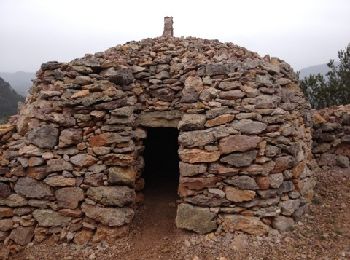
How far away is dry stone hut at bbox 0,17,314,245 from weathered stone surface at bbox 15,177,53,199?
0.7 inches

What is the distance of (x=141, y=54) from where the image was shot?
816 centimetres

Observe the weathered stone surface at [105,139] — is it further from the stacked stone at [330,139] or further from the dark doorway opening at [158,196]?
the stacked stone at [330,139]

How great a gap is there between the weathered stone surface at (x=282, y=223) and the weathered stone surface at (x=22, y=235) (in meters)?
4.50

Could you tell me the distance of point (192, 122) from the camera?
6863 mm

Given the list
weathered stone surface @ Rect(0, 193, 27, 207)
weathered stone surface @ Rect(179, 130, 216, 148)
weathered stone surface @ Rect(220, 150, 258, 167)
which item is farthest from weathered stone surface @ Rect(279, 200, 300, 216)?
weathered stone surface @ Rect(0, 193, 27, 207)

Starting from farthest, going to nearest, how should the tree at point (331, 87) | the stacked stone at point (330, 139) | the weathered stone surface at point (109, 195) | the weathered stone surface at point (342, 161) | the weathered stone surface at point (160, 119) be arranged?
the tree at point (331, 87), the stacked stone at point (330, 139), the weathered stone surface at point (342, 161), the weathered stone surface at point (160, 119), the weathered stone surface at point (109, 195)

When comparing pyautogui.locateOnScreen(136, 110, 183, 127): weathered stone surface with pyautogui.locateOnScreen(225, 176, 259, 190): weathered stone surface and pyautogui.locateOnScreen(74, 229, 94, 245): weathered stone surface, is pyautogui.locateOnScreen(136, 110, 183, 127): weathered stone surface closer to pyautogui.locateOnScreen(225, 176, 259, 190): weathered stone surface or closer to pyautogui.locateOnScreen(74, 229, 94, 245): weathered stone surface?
pyautogui.locateOnScreen(225, 176, 259, 190): weathered stone surface

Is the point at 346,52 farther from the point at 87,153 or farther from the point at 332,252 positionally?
the point at 87,153

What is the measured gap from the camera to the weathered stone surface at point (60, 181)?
22.6 ft

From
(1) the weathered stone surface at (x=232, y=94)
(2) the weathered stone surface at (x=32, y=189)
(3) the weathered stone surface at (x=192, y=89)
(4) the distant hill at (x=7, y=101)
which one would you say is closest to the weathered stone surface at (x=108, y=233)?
(2) the weathered stone surface at (x=32, y=189)

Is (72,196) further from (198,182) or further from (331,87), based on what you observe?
(331,87)

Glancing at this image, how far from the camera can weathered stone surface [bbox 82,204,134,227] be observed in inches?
270

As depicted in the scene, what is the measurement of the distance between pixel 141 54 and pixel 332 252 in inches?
212

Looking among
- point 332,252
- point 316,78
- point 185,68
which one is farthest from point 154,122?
point 316,78
